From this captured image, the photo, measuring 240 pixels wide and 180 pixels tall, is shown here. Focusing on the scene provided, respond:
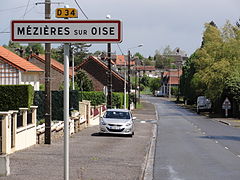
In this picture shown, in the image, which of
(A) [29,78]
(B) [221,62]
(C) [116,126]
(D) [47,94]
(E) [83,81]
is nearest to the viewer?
(D) [47,94]

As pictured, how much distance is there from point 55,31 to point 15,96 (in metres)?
16.4

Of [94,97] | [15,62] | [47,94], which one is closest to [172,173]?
[47,94]

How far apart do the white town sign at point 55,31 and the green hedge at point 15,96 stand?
52.1 ft

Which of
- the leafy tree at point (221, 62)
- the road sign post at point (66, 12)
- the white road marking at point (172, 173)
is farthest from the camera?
the leafy tree at point (221, 62)

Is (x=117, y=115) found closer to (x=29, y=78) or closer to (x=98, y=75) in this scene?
(x=29, y=78)

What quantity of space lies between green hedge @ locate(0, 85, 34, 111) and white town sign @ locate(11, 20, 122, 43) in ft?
52.1

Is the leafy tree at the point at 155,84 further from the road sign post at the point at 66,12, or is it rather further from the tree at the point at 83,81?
the road sign post at the point at 66,12

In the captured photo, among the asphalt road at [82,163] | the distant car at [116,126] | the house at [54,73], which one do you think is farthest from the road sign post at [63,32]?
the house at [54,73]

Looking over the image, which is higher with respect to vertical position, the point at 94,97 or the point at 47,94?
the point at 47,94

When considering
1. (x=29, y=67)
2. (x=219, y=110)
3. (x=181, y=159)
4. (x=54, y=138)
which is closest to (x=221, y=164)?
(x=181, y=159)

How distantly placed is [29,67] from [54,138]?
16.7 metres

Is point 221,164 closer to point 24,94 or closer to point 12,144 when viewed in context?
point 12,144

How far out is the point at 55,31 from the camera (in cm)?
670

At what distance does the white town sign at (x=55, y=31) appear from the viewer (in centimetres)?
660
